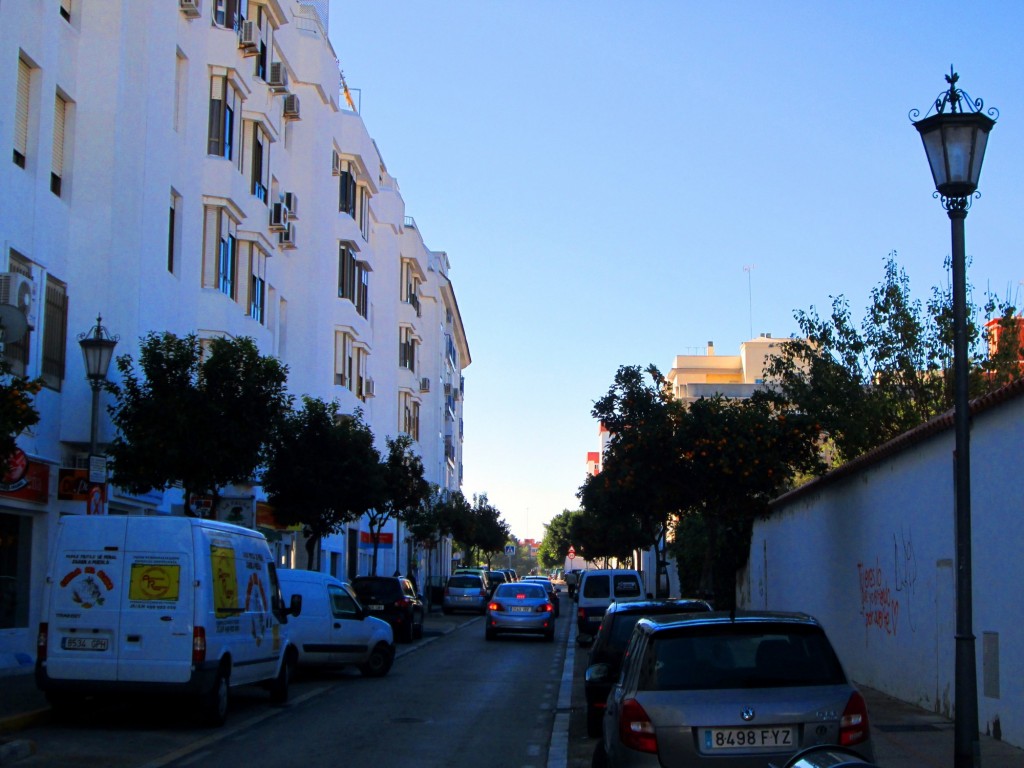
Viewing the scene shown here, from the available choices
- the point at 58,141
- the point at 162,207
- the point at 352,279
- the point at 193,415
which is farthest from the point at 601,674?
the point at 352,279

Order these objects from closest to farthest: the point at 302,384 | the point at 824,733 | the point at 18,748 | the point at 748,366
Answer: the point at 824,733 → the point at 18,748 → the point at 302,384 → the point at 748,366

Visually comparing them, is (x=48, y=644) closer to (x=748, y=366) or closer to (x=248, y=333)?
(x=248, y=333)

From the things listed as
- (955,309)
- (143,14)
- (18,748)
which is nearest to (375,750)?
(18,748)

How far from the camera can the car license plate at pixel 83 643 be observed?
14.4m

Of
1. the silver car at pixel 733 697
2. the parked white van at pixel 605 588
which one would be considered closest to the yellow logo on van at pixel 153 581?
the silver car at pixel 733 697

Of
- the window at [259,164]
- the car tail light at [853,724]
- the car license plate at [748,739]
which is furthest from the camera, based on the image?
the window at [259,164]

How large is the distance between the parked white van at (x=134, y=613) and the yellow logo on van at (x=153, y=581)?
1 centimetres

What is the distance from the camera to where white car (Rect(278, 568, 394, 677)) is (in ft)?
71.8

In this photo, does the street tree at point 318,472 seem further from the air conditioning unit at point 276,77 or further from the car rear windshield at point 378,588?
the air conditioning unit at point 276,77

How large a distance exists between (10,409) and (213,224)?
19042mm

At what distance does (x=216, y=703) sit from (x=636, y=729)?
8429 mm

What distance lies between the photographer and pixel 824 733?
7.86 m

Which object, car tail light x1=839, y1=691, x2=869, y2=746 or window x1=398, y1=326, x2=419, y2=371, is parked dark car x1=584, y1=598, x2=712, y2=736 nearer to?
car tail light x1=839, y1=691, x2=869, y2=746

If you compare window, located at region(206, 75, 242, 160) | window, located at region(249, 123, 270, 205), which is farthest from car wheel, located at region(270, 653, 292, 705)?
window, located at region(249, 123, 270, 205)
